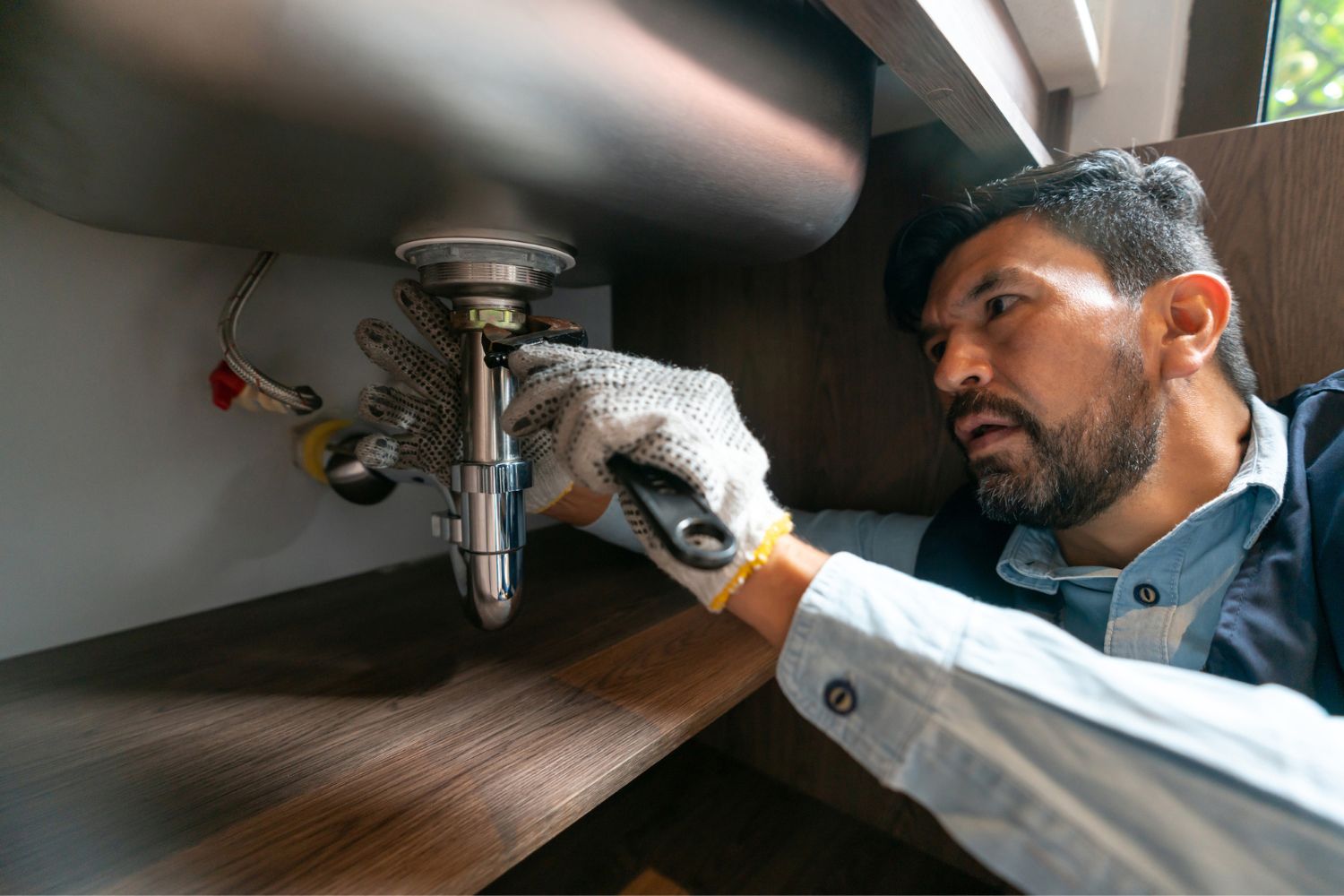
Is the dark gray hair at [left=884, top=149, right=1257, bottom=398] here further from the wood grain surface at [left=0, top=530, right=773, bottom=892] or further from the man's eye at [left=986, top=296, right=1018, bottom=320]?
the wood grain surface at [left=0, top=530, right=773, bottom=892]

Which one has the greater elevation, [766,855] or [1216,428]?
[1216,428]

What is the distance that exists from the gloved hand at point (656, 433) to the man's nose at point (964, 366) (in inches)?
11.1

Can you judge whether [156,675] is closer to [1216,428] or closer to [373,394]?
[373,394]

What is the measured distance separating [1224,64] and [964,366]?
0.49 m

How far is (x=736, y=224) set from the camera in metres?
0.47

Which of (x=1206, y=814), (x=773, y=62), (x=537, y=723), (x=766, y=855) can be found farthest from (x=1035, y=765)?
(x=766, y=855)

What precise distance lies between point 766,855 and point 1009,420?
0.57m

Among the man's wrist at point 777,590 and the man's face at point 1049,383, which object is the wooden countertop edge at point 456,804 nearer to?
the man's wrist at point 777,590

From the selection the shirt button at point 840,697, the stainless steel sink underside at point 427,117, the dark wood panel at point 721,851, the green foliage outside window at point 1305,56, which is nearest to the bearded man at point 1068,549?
the shirt button at point 840,697

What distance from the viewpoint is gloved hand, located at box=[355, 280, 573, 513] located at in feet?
1.52

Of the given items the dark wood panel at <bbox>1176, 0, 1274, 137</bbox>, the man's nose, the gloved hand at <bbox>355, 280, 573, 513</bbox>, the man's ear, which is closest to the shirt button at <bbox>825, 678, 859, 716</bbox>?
the gloved hand at <bbox>355, 280, 573, 513</bbox>

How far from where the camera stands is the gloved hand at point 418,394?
0.46m

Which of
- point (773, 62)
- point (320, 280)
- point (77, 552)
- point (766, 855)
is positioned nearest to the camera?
point (773, 62)

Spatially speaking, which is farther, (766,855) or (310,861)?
(766,855)
